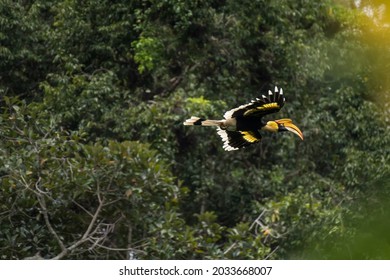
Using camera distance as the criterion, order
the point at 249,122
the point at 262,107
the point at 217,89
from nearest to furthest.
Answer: the point at 262,107 < the point at 249,122 < the point at 217,89

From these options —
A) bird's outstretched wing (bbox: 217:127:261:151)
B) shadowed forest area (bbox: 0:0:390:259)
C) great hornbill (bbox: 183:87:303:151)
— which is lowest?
shadowed forest area (bbox: 0:0:390:259)

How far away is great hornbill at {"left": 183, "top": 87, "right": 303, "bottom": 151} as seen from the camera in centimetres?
249

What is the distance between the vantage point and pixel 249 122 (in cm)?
269

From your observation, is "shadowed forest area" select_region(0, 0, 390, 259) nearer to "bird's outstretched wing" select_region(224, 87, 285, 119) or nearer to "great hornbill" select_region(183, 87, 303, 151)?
"great hornbill" select_region(183, 87, 303, 151)

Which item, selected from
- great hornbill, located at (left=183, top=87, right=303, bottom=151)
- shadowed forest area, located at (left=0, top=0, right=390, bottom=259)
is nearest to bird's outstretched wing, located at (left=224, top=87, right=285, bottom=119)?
great hornbill, located at (left=183, top=87, right=303, bottom=151)

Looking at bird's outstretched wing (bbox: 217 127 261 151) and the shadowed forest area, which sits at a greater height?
bird's outstretched wing (bbox: 217 127 261 151)

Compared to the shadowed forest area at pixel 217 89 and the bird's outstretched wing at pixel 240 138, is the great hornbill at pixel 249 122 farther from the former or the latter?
the shadowed forest area at pixel 217 89

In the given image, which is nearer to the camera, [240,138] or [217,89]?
[240,138]

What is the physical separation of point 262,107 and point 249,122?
19 cm

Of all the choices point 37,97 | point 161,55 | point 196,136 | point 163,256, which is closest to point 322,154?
point 196,136

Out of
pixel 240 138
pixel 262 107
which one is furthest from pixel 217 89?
pixel 262 107

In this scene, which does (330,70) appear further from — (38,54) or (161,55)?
(38,54)

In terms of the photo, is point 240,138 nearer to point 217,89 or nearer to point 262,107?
point 262,107

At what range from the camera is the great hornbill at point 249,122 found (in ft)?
8.18
